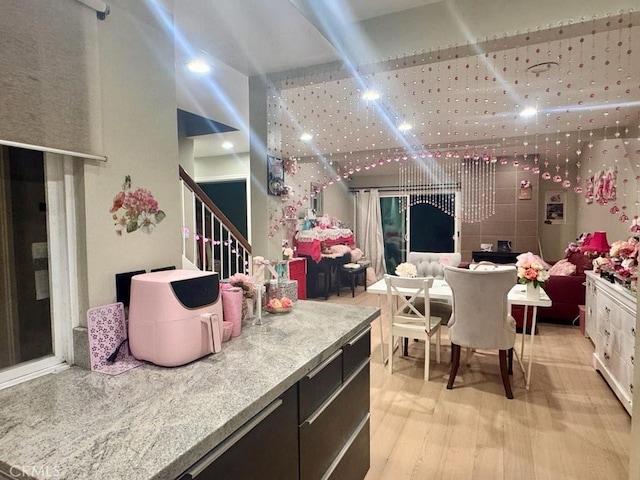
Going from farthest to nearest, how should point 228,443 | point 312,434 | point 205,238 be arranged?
1. point 205,238
2. point 312,434
3. point 228,443

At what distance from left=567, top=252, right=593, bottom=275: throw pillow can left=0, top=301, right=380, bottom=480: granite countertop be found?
4520 millimetres

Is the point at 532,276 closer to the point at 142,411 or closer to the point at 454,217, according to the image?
the point at 142,411

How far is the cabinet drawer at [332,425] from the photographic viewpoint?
134 cm

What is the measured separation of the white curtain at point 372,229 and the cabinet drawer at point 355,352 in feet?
22.3

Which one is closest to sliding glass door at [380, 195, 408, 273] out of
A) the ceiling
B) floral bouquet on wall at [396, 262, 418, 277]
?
the ceiling

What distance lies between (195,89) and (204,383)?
292 cm

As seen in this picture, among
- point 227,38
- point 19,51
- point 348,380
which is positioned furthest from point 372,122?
point 19,51

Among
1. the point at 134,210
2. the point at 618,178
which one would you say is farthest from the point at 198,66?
the point at 618,178

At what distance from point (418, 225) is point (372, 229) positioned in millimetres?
1050

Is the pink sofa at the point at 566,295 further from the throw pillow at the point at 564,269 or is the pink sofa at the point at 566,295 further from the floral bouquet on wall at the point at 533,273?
the floral bouquet on wall at the point at 533,273

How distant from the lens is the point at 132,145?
1.47m

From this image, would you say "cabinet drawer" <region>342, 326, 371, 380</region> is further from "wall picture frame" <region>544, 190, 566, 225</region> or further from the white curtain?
"wall picture frame" <region>544, 190, 566, 225</region>

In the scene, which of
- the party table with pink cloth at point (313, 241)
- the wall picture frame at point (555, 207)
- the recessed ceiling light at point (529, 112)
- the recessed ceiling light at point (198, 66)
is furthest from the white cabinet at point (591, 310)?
the wall picture frame at point (555, 207)

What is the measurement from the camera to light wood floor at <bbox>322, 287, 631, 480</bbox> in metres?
2.05
